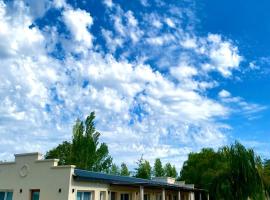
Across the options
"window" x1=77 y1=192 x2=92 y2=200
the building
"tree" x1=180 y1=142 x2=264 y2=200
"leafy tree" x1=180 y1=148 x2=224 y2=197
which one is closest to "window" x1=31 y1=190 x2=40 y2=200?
the building

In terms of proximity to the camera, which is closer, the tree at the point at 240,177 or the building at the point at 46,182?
the building at the point at 46,182

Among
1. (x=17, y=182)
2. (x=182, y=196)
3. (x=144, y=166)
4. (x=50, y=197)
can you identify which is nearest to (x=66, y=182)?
(x=50, y=197)

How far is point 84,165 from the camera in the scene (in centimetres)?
4500

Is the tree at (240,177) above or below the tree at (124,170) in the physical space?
below

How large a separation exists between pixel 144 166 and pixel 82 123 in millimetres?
20820

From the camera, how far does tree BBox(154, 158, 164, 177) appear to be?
65.8 m

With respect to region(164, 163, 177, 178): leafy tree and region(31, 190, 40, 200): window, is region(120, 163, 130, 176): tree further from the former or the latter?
region(31, 190, 40, 200): window

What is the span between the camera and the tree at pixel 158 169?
65.8 meters

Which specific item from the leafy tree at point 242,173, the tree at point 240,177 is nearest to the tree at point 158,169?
the tree at point 240,177

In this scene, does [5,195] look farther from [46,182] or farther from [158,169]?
[158,169]

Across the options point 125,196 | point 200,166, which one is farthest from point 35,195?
point 200,166

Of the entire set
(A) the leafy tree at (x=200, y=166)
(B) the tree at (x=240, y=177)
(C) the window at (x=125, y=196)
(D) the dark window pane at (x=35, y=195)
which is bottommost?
(D) the dark window pane at (x=35, y=195)

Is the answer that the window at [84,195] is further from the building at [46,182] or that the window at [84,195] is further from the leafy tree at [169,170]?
the leafy tree at [169,170]

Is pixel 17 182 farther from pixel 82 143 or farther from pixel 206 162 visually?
pixel 206 162
